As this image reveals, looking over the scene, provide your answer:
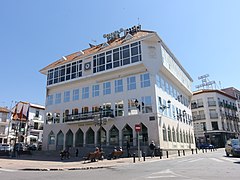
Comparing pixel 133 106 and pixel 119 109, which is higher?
pixel 133 106

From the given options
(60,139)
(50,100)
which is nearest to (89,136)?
(60,139)

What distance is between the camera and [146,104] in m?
29.0

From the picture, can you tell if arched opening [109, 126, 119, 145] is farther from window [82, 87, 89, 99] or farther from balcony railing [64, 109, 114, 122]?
window [82, 87, 89, 99]

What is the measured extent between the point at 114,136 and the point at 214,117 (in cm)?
3410

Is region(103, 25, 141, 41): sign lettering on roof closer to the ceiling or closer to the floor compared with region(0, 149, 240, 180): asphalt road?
closer to the ceiling

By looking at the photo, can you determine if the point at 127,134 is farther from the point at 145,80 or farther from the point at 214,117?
the point at 214,117

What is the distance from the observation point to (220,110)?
55.3 m

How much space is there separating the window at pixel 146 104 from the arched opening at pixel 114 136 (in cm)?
494

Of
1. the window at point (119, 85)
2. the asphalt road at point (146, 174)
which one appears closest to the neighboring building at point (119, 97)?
the window at point (119, 85)

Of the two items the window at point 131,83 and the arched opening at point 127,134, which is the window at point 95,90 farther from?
the arched opening at point 127,134

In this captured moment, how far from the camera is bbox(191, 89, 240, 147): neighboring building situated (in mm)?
52625

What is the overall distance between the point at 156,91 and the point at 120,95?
523cm

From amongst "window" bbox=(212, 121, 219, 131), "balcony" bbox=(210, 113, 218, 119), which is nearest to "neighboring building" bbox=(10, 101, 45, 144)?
"window" bbox=(212, 121, 219, 131)

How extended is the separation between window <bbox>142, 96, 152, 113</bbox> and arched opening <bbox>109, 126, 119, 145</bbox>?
494 cm
